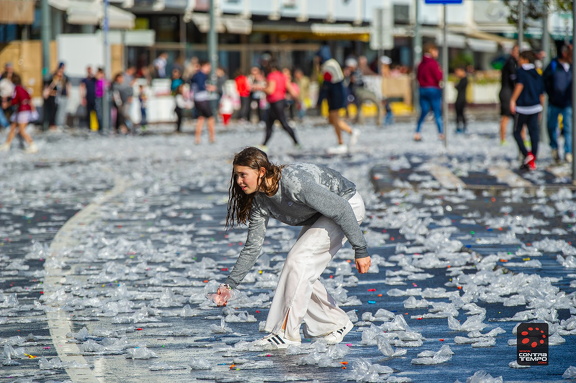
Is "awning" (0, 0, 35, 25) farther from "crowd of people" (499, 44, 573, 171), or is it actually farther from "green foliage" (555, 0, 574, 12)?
"crowd of people" (499, 44, 573, 171)

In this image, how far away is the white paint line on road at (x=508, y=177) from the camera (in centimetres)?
1507

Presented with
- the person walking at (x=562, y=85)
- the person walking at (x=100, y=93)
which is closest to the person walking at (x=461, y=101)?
the person walking at (x=100, y=93)

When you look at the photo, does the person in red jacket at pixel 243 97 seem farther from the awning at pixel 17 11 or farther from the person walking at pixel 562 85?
the person walking at pixel 562 85

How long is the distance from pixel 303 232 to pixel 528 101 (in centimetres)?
1103

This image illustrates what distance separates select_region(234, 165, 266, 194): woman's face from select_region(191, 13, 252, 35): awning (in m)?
38.3

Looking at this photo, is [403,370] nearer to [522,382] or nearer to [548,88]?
[522,382]

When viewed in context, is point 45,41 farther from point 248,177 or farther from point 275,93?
point 248,177

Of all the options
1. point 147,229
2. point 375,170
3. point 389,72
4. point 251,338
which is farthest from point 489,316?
point 389,72

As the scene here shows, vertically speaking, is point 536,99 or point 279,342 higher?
point 536,99

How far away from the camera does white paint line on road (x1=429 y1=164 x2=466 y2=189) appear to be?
15.1m

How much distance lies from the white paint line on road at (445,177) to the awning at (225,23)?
89.5 ft

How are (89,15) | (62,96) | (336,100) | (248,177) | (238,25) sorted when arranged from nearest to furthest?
(248,177) < (336,100) < (62,96) < (89,15) < (238,25)

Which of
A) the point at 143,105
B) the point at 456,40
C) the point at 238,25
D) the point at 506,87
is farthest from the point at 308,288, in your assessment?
the point at 456,40

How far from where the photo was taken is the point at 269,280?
9047 mm
